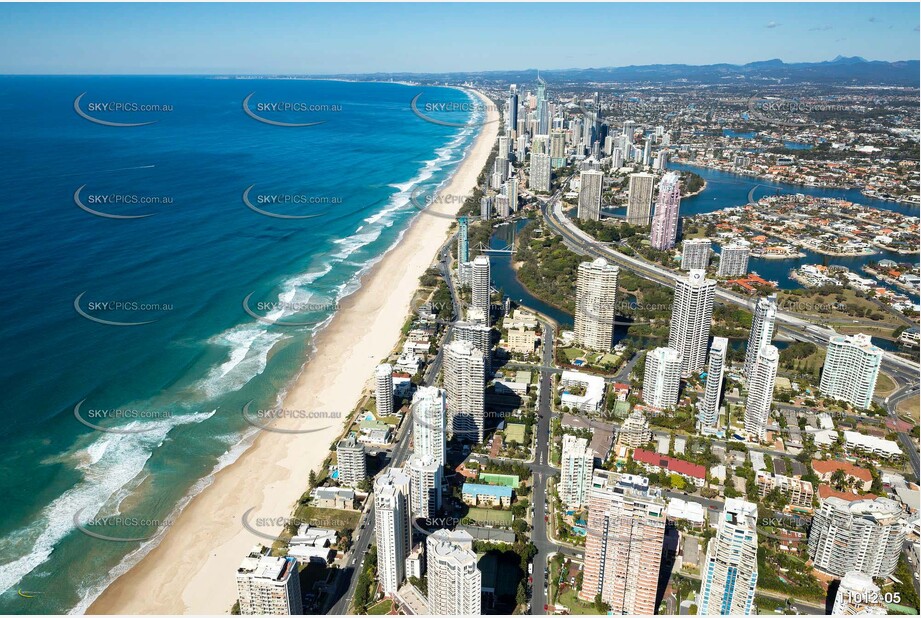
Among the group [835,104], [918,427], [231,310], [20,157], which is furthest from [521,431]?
[835,104]

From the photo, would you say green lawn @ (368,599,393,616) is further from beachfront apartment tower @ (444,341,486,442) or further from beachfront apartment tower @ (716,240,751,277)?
beachfront apartment tower @ (716,240,751,277)

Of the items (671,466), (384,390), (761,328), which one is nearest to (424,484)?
(384,390)

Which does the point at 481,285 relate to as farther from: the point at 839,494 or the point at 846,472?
the point at 839,494

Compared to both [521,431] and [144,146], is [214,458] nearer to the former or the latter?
[521,431]

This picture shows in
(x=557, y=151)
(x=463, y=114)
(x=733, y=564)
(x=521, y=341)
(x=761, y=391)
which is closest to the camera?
(x=733, y=564)

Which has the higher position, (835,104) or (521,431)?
(835,104)

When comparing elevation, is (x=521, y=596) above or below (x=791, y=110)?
below
